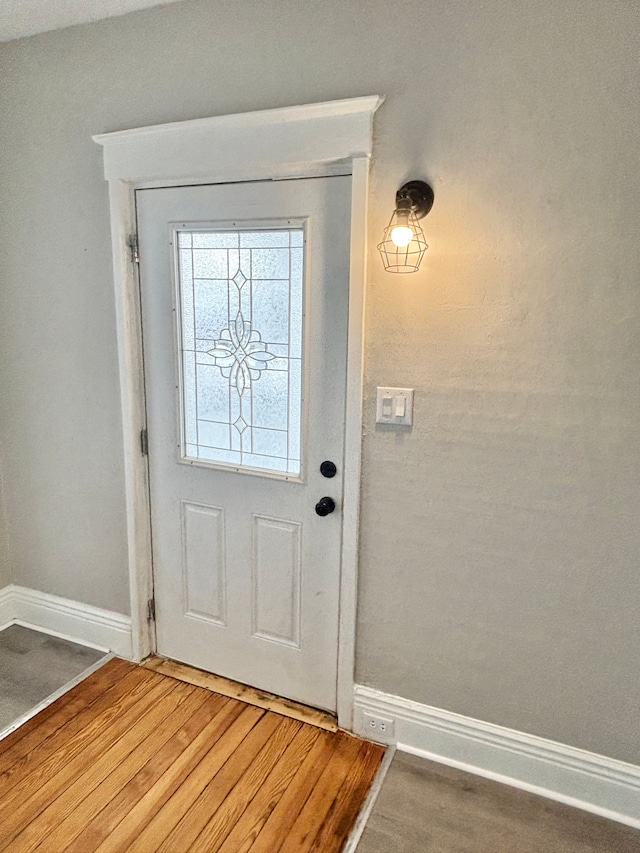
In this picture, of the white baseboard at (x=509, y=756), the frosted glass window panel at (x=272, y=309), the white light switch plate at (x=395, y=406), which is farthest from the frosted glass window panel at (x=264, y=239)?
the white baseboard at (x=509, y=756)

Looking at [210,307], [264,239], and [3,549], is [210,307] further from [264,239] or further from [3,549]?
[3,549]

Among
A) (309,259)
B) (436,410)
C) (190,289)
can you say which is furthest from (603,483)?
(190,289)

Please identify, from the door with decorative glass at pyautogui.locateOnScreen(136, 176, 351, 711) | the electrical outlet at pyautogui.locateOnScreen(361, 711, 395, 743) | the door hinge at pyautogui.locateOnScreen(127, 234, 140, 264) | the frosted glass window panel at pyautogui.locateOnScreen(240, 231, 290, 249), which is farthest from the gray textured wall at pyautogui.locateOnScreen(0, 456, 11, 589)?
the electrical outlet at pyautogui.locateOnScreen(361, 711, 395, 743)

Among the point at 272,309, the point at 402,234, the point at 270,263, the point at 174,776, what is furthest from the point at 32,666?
the point at 402,234

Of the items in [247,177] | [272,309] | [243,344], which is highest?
[247,177]

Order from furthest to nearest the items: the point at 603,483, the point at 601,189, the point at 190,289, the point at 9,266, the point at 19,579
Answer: the point at 19,579 < the point at 9,266 < the point at 190,289 < the point at 603,483 < the point at 601,189

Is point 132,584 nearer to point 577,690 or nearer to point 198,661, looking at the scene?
point 198,661

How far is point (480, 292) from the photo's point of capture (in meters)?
1.63

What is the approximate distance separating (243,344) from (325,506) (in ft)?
2.15

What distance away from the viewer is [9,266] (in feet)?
7.74

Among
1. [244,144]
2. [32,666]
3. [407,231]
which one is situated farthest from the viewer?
[32,666]

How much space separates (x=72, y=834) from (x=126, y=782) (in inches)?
8.3

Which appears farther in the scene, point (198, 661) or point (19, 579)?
point (19, 579)

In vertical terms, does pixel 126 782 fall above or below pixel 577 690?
below
